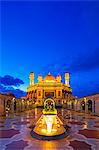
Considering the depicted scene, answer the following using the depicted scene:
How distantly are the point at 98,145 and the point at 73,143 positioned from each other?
1.93ft

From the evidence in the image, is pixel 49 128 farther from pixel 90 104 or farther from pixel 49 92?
pixel 49 92

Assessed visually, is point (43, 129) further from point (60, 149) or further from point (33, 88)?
point (33, 88)

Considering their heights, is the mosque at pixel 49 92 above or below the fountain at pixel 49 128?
above

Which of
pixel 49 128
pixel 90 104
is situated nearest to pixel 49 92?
pixel 90 104

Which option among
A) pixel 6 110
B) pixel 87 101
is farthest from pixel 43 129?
pixel 87 101

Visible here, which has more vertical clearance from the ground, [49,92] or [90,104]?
[49,92]

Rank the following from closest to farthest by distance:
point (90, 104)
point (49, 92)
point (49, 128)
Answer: point (49, 128) < point (90, 104) < point (49, 92)

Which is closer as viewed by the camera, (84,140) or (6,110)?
(84,140)

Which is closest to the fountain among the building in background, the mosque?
the building in background

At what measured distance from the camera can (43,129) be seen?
6328 mm

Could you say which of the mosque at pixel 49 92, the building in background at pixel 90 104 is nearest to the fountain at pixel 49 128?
the building in background at pixel 90 104

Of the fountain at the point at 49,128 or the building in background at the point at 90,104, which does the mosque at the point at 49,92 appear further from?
the fountain at the point at 49,128

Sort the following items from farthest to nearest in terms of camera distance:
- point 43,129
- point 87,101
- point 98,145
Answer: point 87,101
point 43,129
point 98,145

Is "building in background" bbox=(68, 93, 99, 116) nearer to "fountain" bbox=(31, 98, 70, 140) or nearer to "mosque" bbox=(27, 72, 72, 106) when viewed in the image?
"fountain" bbox=(31, 98, 70, 140)
